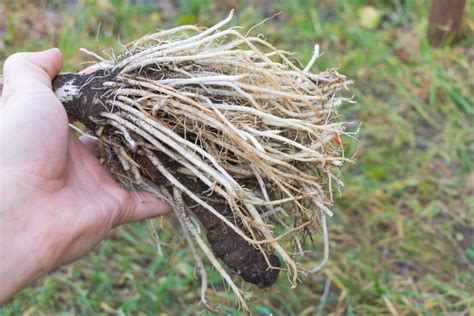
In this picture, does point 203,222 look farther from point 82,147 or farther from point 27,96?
point 27,96

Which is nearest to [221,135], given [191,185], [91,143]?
[191,185]

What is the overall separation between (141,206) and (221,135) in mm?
282

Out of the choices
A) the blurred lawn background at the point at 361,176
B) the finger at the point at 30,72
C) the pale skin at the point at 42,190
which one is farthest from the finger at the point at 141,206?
the finger at the point at 30,72

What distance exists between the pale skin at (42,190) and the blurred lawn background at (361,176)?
0.68 ft

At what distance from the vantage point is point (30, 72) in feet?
4.69

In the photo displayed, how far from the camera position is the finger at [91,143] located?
1.59 metres

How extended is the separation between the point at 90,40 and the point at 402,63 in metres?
1.42

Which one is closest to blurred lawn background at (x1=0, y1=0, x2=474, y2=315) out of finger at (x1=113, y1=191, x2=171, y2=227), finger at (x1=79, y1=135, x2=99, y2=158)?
finger at (x1=113, y1=191, x2=171, y2=227)

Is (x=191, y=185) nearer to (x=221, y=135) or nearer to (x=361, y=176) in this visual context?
(x=221, y=135)

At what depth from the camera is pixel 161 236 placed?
6.87ft

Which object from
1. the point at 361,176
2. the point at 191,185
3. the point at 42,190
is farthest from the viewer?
the point at 361,176

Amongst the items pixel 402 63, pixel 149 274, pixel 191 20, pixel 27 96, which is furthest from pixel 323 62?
pixel 27 96

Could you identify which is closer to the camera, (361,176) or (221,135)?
(221,135)

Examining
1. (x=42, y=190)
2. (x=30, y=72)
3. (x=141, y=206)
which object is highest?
(x=30, y=72)
